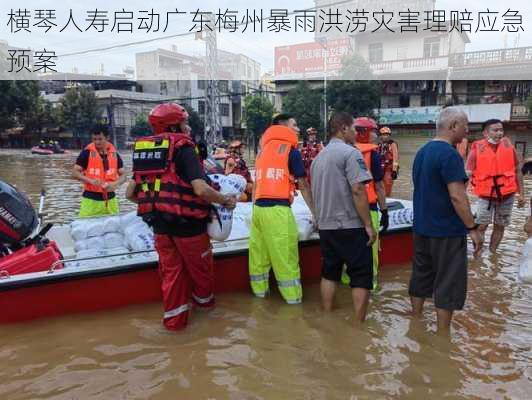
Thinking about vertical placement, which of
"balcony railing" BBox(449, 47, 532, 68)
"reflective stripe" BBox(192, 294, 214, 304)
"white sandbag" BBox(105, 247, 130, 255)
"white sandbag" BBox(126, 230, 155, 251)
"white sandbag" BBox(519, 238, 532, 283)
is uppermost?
"balcony railing" BBox(449, 47, 532, 68)

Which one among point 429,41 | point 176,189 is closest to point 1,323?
point 176,189

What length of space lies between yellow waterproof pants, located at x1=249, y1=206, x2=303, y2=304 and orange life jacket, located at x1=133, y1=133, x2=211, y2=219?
2.41ft

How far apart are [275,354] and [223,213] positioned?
105 centimetres

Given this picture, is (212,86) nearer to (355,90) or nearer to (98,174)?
(355,90)

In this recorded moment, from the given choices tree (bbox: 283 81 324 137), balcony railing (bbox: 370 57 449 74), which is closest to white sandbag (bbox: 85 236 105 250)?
tree (bbox: 283 81 324 137)

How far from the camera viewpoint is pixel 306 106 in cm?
3008

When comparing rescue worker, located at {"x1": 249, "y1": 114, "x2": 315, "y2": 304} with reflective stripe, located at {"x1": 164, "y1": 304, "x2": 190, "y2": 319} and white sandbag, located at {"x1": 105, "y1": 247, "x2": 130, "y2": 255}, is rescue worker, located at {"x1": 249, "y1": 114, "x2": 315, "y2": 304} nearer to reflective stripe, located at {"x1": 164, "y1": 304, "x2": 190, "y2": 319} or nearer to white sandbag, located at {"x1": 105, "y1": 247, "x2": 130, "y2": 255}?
reflective stripe, located at {"x1": 164, "y1": 304, "x2": 190, "y2": 319}

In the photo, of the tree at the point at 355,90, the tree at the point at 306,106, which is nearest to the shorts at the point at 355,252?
the tree at the point at 355,90

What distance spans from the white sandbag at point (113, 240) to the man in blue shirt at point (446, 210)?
104 inches

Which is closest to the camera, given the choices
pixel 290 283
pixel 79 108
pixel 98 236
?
pixel 290 283

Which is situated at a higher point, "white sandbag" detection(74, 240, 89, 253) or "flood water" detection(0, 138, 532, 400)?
"white sandbag" detection(74, 240, 89, 253)

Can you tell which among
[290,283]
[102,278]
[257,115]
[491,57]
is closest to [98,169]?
[102,278]

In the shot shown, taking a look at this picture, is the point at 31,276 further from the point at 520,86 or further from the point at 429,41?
the point at 429,41

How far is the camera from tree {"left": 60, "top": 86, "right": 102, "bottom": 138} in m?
38.6
